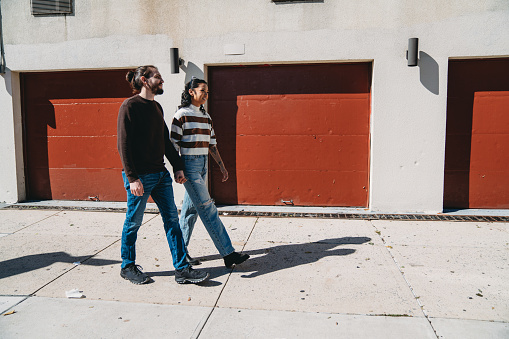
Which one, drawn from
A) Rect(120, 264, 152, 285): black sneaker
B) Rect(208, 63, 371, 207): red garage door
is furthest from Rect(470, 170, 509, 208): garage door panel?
Rect(120, 264, 152, 285): black sneaker

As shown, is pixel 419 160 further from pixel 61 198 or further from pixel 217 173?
pixel 61 198

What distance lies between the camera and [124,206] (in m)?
6.81

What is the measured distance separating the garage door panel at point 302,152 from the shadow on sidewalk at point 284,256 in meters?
1.89

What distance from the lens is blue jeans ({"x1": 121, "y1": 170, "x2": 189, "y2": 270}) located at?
353 cm

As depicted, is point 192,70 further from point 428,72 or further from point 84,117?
point 428,72

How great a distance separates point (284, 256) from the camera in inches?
170

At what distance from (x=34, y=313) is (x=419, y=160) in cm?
532

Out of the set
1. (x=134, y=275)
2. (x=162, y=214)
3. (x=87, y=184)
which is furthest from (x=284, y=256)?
(x=87, y=184)

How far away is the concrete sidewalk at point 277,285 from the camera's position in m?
2.85

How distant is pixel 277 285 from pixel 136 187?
1.49 metres

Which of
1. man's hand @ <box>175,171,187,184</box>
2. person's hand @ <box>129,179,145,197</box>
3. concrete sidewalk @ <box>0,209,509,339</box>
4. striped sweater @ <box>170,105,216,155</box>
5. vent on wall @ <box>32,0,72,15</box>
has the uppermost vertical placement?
vent on wall @ <box>32,0,72,15</box>

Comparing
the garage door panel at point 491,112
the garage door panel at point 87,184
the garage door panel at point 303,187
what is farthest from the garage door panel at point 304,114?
the garage door panel at point 87,184

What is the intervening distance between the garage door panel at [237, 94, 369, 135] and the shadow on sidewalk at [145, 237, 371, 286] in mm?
2200

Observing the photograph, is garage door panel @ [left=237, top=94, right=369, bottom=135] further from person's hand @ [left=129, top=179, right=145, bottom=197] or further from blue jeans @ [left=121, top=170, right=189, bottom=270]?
person's hand @ [left=129, top=179, right=145, bottom=197]
